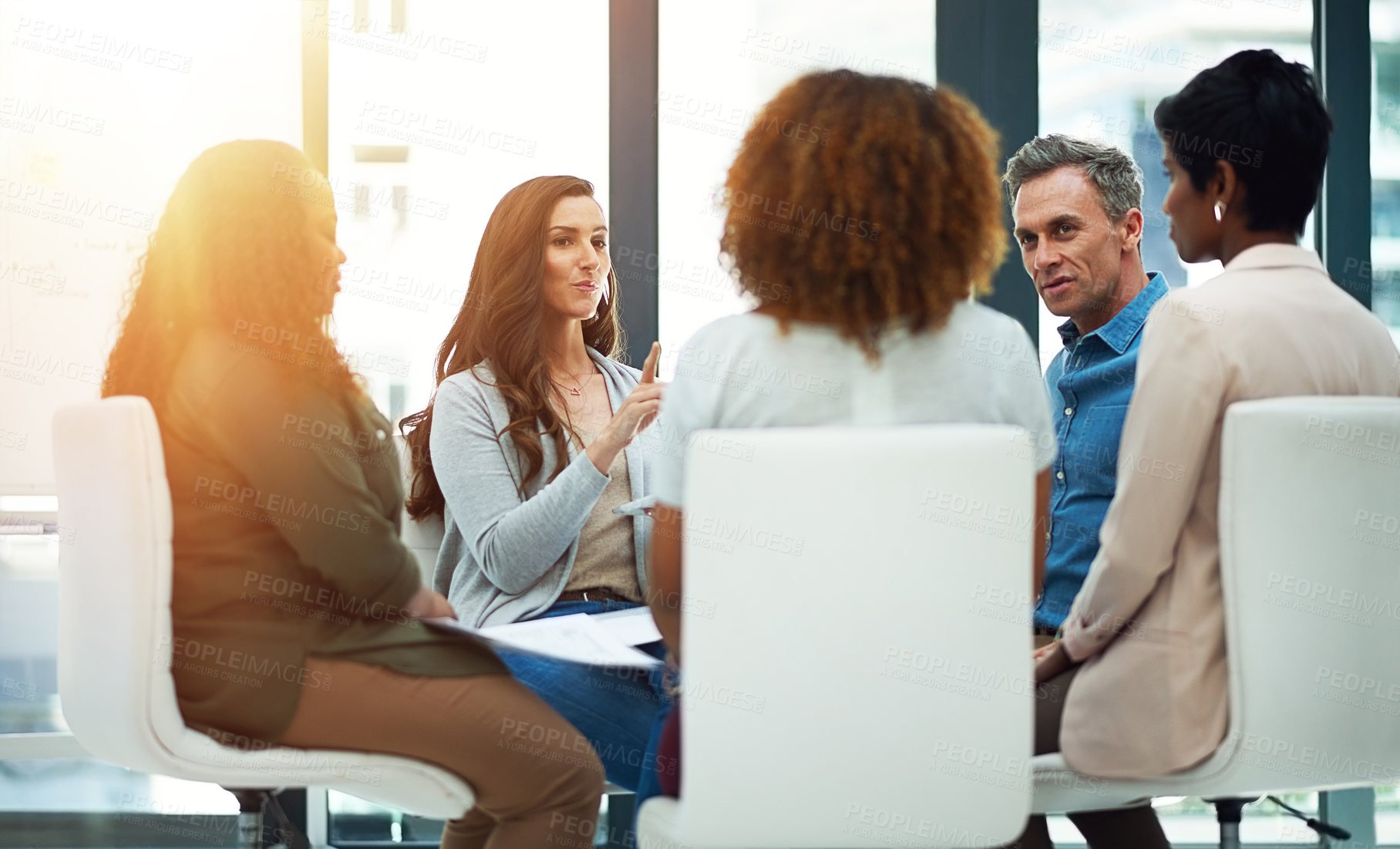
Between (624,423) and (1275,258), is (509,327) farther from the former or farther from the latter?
(1275,258)

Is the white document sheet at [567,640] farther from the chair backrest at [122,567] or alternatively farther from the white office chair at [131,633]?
the chair backrest at [122,567]

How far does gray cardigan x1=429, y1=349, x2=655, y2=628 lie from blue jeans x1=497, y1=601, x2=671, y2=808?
0.50 feet

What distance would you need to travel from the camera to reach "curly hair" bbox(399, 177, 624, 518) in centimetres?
194

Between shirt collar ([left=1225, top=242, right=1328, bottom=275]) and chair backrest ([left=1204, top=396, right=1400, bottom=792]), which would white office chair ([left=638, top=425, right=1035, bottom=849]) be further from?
shirt collar ([left=1225, top=242, right=1328, bottom=275])

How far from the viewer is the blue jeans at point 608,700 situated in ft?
5.30

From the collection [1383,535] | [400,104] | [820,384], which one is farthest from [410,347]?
[1383,535]

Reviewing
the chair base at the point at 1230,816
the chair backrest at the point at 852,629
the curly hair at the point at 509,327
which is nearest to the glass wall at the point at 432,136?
the curly hair at the point at 509,327

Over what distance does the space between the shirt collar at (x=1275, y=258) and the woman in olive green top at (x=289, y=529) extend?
3.42 feet

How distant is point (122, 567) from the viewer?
1.20m

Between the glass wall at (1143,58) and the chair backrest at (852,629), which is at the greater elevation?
the glass wall at (1143,58)

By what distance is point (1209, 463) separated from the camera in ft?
4.06

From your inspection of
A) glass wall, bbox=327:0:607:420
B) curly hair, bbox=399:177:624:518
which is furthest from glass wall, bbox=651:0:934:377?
curly hair, bbox=399:177:624:518

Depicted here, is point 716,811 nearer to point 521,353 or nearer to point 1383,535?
point 1383,535

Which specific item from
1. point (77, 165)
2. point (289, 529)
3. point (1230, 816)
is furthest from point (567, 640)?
point (77, 165)
